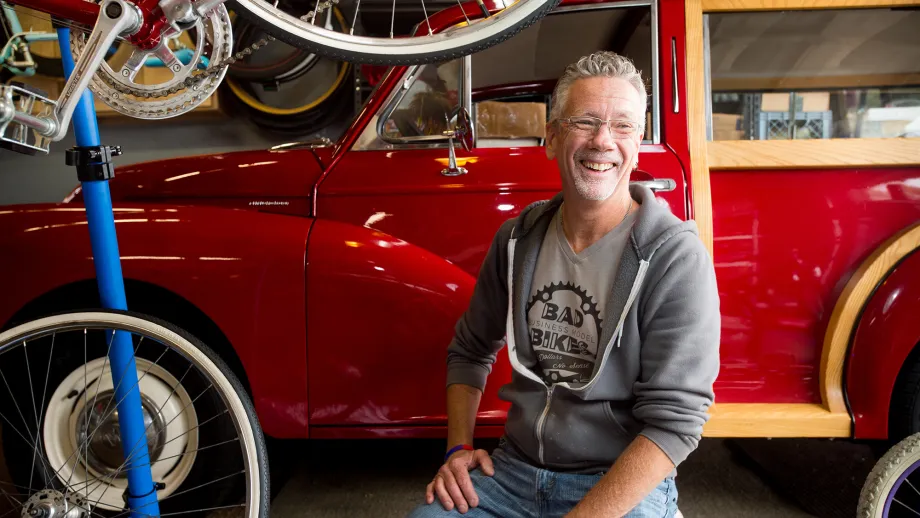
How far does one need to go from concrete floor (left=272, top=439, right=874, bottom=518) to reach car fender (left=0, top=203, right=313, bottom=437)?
20.2 inches

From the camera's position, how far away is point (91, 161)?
1.30 meters

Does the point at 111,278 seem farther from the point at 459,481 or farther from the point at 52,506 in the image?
the point at 459,481

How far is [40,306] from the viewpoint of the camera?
1.88 metres

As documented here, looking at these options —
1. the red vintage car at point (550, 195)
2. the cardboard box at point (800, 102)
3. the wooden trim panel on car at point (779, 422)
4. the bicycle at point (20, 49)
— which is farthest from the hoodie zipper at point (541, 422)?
the bicycle at point (20, 49)

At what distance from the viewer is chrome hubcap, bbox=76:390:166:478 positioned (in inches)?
72.5

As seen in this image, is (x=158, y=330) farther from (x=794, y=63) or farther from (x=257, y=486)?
(x=794, y=63)

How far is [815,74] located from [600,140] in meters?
1.18

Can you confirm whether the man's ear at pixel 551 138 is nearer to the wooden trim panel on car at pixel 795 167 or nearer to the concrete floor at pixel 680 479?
the wooden trim panel on car at pixel 795 167

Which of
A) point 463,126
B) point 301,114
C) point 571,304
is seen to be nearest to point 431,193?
Result: point 463,126

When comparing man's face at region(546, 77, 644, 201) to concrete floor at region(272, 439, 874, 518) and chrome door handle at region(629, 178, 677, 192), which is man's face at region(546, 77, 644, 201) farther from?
concrete floor at region(272, 439, 874, 518)

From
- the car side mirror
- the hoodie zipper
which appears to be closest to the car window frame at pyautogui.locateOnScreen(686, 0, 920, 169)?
the car side mirror

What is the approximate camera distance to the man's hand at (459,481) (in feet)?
4.09

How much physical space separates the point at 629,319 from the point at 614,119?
15.0 inches

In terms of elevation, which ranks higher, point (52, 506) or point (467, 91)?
point (467, 91)
